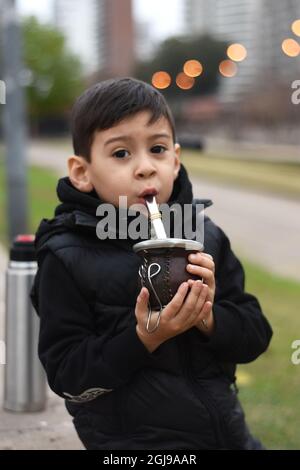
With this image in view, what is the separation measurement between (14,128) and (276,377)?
5.82 metres

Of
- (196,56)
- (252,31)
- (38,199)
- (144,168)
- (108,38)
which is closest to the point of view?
(144,168)

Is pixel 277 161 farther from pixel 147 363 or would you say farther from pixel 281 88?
pixel 147 363

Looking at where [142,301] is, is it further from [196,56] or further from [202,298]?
[196,56]

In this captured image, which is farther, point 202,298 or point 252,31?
point 252,31

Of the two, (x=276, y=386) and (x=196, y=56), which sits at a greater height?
(x=276, y=386)

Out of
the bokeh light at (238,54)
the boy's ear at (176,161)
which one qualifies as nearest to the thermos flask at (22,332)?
the boy's ear at (176,161)

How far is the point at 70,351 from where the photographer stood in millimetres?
1996

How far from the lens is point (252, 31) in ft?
123

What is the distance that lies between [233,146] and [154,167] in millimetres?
33848

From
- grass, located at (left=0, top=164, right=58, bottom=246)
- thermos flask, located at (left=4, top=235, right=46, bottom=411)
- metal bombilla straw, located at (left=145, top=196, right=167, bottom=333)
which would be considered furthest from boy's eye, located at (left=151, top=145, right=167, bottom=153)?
grass, located at (left=0, top=164, right=58, bottom=246)

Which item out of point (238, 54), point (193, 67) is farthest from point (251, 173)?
point (193, 67)

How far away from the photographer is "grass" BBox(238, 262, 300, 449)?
351 centimetres
